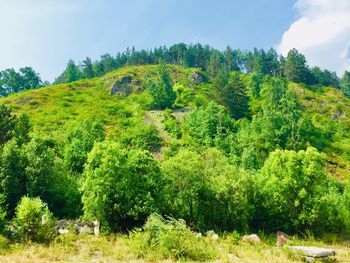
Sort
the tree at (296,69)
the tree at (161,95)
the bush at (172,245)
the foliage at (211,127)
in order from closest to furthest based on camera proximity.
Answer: the bush at (172,245), the foliage at (211,127), the tree at (161,95), the tree at (296,69)

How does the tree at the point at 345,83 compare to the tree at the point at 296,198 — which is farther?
the tree at the point at 345,83

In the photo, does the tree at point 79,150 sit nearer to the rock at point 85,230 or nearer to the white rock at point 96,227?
the white rock at point 96,227

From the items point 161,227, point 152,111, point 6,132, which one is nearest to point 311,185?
point 161,227

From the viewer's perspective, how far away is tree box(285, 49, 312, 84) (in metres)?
163

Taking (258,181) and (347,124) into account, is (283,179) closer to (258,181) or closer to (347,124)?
(258,181)

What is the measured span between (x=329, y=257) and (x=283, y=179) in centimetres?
1246

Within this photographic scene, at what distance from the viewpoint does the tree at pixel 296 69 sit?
535 feet

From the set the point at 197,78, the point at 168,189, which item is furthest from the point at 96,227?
the point at 197,78

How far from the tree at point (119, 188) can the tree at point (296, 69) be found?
143168mm

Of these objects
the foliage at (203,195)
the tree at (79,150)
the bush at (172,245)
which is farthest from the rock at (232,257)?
the tree at (79,150)

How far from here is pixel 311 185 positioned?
37062 millimetres

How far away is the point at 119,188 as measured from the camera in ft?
106

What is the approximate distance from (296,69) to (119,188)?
14883cm

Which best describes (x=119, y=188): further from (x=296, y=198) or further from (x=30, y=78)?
(x=30, y=78)
